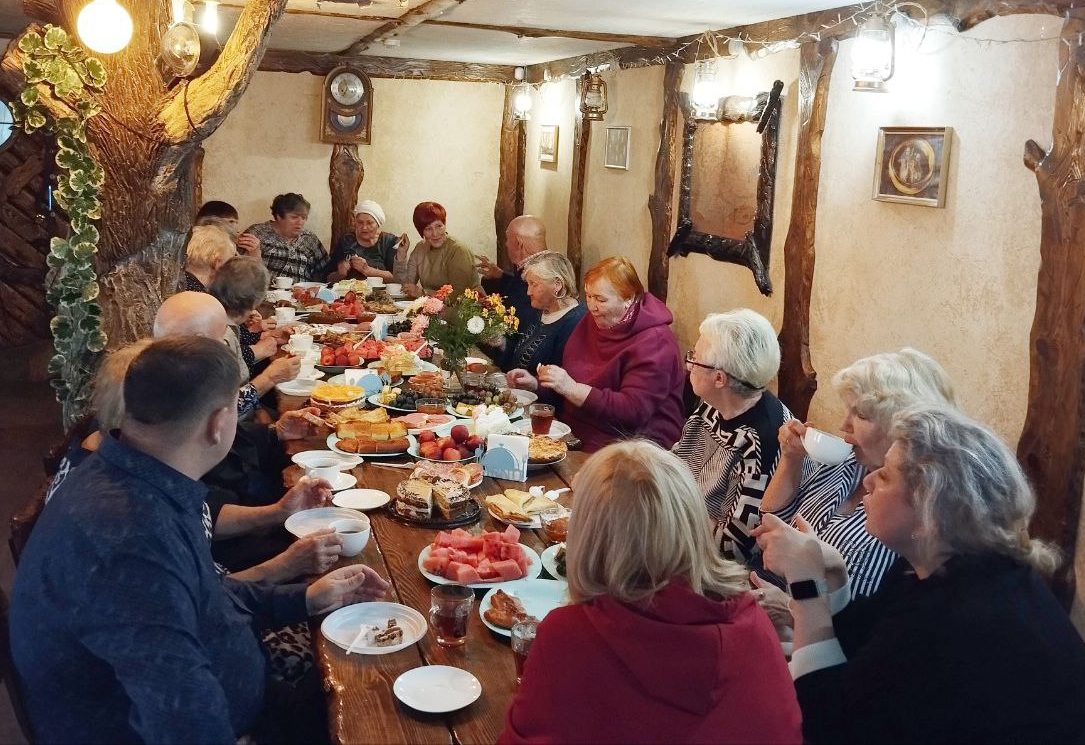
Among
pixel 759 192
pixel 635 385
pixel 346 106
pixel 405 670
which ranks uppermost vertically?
pixel 346 106

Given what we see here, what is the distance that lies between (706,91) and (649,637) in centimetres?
456

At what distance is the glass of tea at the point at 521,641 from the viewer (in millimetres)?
1793

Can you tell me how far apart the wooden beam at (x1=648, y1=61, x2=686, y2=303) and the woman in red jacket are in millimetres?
4547

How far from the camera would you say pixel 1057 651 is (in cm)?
160

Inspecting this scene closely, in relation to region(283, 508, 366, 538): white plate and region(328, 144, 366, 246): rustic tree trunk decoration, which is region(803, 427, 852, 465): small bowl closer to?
region(283, 508, 366, 538): white plate

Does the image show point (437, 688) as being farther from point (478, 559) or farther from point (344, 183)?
point (344, 183)

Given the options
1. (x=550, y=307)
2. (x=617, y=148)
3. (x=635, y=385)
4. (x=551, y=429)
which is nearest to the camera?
(x=551, y=429)

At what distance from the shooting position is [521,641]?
1.80 m

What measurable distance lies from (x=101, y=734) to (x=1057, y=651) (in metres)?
1.65

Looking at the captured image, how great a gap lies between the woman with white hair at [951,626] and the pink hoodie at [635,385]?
196 centimetres

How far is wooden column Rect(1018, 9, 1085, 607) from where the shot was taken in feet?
9.56

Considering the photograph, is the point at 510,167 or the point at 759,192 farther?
the point at 510,167

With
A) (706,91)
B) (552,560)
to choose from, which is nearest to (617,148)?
(706,91)

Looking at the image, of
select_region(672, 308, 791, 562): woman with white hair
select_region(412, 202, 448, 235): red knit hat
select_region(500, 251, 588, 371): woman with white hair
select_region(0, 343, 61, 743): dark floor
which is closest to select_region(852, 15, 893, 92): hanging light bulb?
select_region(672, 308, 791, 562): woman with white hair
